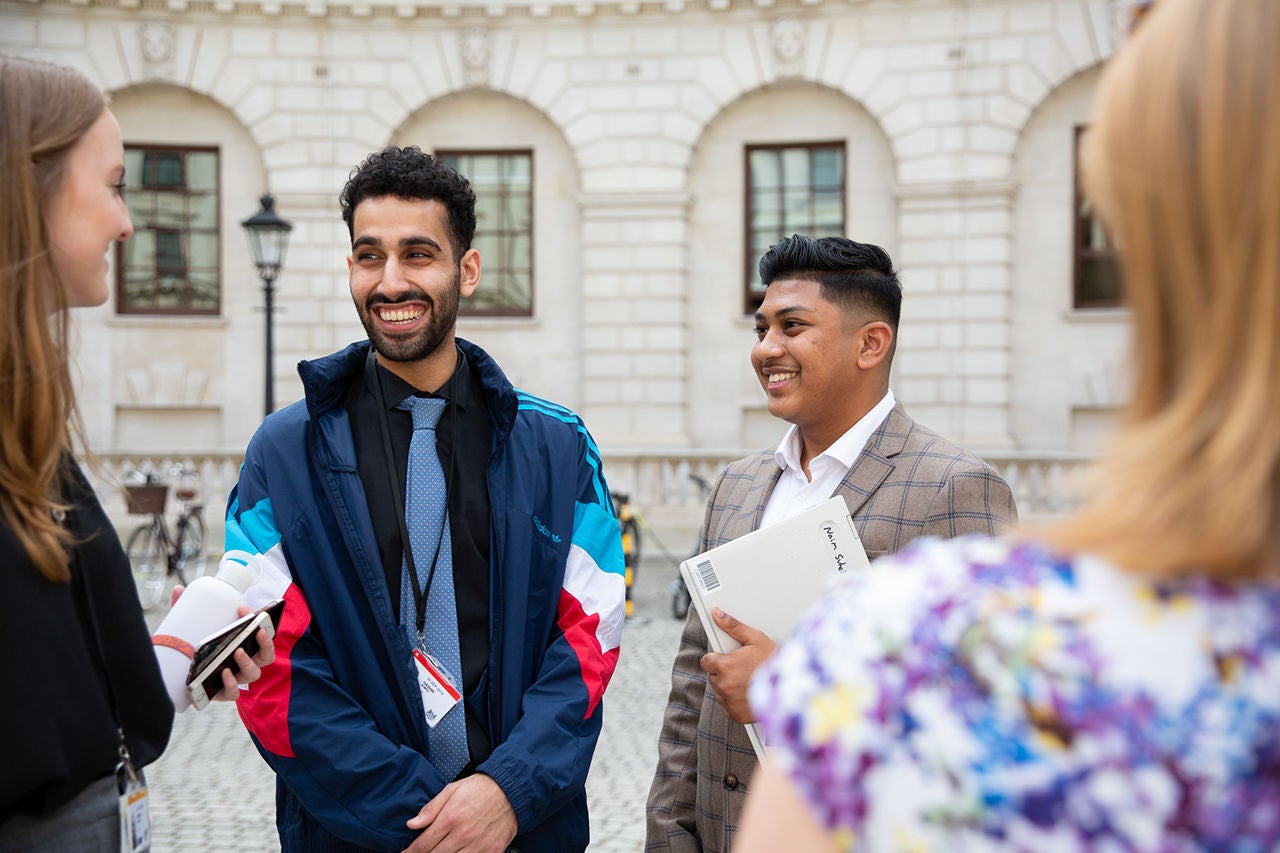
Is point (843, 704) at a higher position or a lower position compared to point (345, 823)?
higher

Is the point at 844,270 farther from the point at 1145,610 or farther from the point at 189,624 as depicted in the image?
the point at 1145,610

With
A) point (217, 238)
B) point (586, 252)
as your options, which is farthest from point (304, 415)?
point (217, 238)

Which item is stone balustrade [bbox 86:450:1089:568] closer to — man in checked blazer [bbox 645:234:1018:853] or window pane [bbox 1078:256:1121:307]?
window pane [bbox 1078:256:1121:307]

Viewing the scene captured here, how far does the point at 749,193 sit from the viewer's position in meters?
17.2

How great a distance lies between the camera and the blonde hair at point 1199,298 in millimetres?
839

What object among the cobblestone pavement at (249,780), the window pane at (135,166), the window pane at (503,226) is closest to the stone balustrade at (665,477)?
the window pane at (503,226)

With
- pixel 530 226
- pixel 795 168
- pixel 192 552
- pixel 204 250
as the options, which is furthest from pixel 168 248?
pixel 795 168

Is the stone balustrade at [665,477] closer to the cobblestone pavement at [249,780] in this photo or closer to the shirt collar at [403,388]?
the cobblestone pavement at [249,780]

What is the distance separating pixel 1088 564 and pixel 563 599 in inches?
71.1

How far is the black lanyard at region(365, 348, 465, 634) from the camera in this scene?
248 cm

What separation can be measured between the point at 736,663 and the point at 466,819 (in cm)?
63

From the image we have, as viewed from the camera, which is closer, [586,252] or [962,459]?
[962,459]

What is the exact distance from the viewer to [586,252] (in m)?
17.1

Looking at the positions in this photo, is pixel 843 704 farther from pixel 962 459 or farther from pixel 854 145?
pixel 854 145
